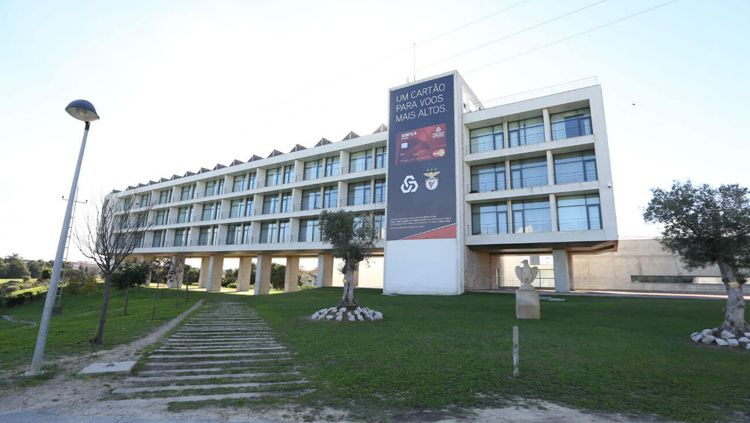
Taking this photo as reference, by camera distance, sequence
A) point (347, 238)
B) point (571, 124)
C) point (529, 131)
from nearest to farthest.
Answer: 1. point (347, 238)
2. point (571, 124)
3. point (529, 131)

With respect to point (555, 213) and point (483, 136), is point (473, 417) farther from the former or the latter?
point (483, 136)

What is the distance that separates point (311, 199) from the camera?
143ft

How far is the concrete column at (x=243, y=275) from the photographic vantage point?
Result: 2081 inches

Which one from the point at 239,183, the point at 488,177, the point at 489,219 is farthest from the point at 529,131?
the point at 239,183

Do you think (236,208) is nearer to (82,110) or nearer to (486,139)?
(486,139)

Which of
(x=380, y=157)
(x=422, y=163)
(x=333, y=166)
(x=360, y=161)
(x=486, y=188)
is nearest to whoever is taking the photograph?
(x=422, y=163)

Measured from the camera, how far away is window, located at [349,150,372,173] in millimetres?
39562

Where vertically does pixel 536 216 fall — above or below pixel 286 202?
below

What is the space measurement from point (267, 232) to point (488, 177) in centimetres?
2778

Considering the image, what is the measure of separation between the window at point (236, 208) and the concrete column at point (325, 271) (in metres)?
14.4

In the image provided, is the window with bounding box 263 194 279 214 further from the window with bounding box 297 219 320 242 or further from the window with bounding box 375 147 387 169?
the window with bounding box 375 147 387 169

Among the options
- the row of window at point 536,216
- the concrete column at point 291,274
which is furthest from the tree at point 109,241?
the concrete column at point 291,274

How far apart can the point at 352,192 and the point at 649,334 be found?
30.6 meters

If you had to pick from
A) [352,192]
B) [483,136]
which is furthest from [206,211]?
[483,136]
